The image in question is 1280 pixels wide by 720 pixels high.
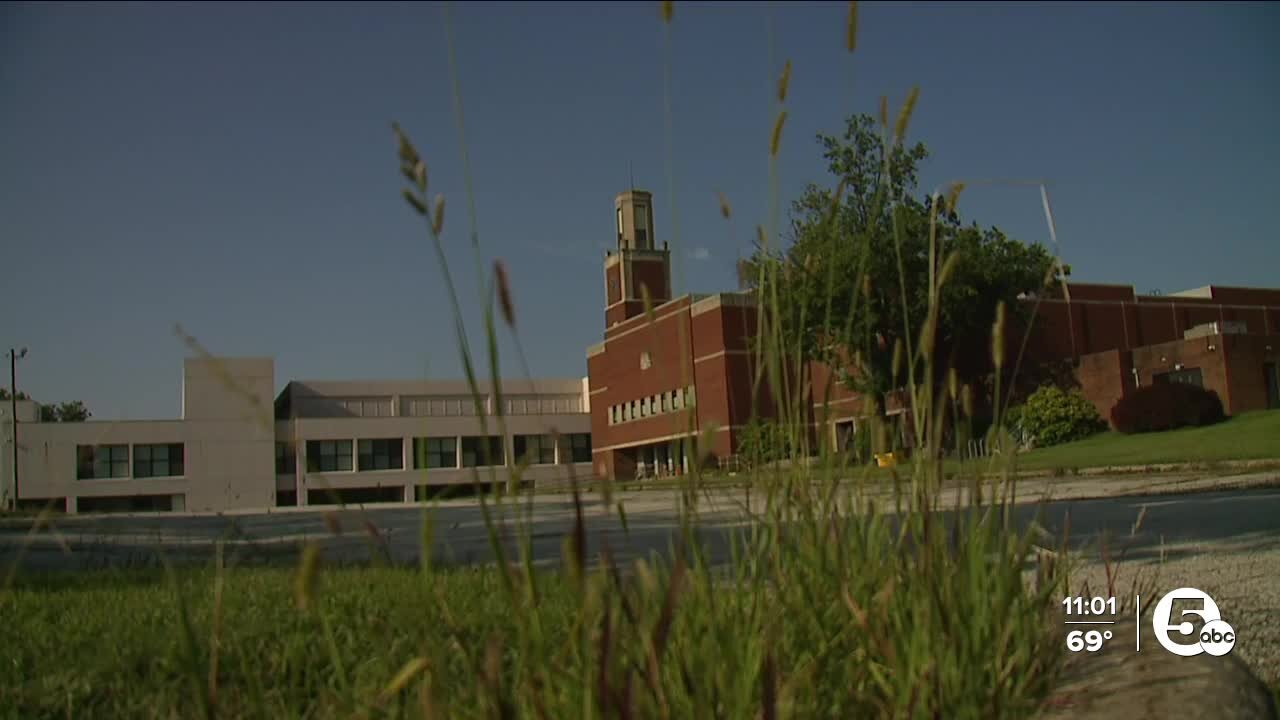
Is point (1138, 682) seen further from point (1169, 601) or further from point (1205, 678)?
point (1169, 601)

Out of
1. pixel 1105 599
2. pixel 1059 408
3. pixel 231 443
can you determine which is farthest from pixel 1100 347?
pixel 1105 599

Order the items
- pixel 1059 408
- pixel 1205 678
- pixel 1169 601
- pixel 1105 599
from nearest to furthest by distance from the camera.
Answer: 1. pixel 1205 678
2. pixel 1169 601
3. pixel 1105 599
4. pixel 1059 408

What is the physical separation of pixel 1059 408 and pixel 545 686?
3511cm

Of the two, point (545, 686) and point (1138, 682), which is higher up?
point (545, 686)

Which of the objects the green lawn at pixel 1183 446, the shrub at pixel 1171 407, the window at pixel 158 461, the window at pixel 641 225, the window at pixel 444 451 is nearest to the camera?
the green lawn at pixel 1183 446

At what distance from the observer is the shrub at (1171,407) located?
30797 mm

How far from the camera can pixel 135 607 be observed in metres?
4.09

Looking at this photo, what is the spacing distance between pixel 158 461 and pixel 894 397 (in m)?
35.7

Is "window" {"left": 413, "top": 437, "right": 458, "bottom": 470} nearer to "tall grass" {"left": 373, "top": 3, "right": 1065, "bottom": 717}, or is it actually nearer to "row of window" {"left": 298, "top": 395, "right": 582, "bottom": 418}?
"row of window" {"left": 298, "top": 395, "right": 582, "bottom": 418}

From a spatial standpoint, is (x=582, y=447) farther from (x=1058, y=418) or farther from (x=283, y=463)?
(x=1058, y=418)

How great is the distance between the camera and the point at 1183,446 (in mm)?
23391

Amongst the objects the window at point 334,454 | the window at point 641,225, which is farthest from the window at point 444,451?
the window at point 641,225

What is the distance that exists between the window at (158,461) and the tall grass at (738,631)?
54631 millimetres

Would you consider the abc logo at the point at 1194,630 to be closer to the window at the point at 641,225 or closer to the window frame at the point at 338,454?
the window frame at the point at 338,454
